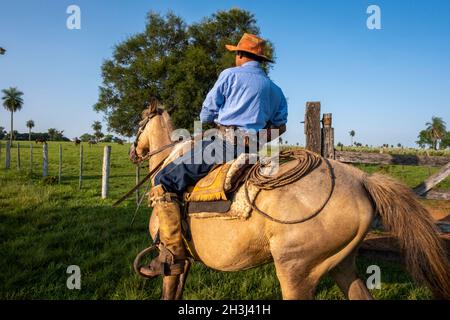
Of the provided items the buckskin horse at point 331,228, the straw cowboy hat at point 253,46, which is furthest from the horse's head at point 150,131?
the buckskin horse at point 331,228

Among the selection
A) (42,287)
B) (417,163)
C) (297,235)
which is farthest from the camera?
(417,163)

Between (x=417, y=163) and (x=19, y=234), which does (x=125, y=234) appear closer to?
(x=19, y=234)

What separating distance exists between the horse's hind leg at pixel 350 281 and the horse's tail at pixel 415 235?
530mm

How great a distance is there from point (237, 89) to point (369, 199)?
171 centimetres

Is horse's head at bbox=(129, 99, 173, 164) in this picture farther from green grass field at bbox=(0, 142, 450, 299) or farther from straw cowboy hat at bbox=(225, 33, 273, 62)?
green grass field at bbox=(0, 142, 450, 299)

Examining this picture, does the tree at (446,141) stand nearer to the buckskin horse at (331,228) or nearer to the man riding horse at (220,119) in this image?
the buckskin horse at (331,228)

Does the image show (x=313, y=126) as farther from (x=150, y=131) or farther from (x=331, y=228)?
(x=331, y=228)

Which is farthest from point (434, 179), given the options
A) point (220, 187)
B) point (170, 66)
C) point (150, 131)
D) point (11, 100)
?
point (11, 100)

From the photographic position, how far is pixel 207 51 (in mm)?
27266

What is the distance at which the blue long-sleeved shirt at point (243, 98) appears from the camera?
3.40 metres

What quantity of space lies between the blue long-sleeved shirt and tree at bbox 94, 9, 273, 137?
19.9 meters

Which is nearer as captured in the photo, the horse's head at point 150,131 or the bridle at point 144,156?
the bridle at point 144,156
